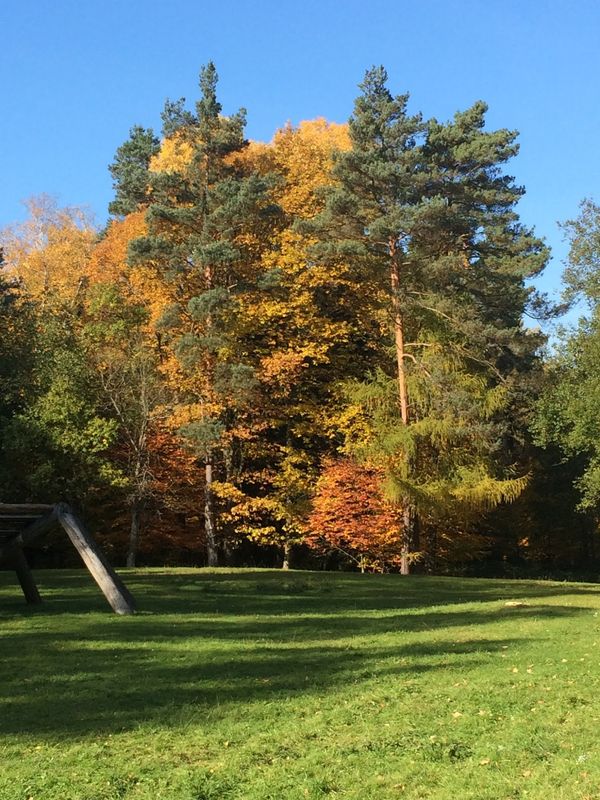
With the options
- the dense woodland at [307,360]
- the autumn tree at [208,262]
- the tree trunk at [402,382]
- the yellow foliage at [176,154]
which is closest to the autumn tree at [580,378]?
the dense woodland at [307,360]

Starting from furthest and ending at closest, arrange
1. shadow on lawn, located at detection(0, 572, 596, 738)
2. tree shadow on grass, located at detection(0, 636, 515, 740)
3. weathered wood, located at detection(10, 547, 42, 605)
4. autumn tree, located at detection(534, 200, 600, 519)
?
1. autumn tree, located at detection(534, 200, 600, 519)
2. weathered wood, located at detection(10, 547, 42, 605)
3. shadow on lawn, located at detection(0, 572, 596, 738)
4. tree shadow on grass, located at detection(0, 636, 515, 740)

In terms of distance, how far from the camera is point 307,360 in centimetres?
3325

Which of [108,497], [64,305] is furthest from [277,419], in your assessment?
[64,305]

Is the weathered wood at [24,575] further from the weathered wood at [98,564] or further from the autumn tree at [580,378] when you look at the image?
the autumn tree at [580,378]

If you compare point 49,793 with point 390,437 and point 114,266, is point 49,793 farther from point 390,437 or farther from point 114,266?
point 114,266

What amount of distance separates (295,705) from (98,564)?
23.9 feet

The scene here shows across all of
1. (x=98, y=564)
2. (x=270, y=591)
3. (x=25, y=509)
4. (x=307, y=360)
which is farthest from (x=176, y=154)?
(x=98, y=564)

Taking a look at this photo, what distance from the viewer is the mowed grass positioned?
5156 millimetres

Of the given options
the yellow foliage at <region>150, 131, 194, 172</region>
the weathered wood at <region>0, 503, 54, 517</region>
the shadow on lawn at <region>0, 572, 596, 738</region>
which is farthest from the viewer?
the yellow foliage at <region>150, 131, 194, 172</region>

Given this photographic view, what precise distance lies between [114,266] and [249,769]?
36.5 metres

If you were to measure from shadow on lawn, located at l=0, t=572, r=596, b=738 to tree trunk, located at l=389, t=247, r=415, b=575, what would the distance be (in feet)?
37.8

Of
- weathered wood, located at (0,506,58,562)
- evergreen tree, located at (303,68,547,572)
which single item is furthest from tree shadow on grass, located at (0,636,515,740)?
evergreen tree, located at (303,68,547,572)

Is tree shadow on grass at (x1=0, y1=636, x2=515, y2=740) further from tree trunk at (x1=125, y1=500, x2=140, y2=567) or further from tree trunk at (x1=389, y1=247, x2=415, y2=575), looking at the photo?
tree trunk at (x1=125, y1=500, x2=140, y2=567)

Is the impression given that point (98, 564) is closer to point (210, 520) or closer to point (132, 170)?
point (210, 520)
